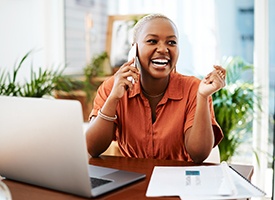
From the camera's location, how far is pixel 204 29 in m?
3.32

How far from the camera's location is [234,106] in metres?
2.92

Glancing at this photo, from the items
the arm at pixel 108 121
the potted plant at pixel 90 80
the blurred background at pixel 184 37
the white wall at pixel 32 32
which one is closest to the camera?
the arm at pixel 108 121

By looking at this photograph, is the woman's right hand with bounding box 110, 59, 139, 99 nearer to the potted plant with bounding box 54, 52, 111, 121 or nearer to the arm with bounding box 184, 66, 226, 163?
the arm with bounding box 184, 66, 226, 163

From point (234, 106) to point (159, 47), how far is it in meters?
1.35

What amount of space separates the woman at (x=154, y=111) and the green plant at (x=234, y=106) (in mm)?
1094

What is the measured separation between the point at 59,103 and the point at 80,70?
2713mm

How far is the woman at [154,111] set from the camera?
1646 mm

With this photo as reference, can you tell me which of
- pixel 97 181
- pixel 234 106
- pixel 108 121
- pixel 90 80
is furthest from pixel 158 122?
pixel 90 80

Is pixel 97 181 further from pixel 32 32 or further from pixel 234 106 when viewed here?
pixel 32 32

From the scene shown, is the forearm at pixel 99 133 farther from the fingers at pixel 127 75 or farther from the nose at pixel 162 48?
the nose at pixel 162 48

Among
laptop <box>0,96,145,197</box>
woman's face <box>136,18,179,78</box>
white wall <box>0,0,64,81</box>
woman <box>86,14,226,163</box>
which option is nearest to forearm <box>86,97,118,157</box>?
woman <box>86,14,226,163</box>

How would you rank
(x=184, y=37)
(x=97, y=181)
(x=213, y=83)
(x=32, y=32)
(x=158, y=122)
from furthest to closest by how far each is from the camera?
(x=32, y=32), (x=184, y=37), (x=158, y=122), (x=213, y=83), (x=97, y=181)

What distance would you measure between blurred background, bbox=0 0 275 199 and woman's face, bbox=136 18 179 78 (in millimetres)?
1515

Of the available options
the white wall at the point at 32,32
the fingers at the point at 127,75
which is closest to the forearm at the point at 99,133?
the fingers at the point at 127,75
